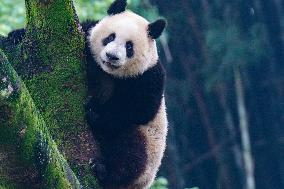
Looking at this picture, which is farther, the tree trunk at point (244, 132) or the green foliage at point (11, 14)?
the tree trunk at point (244, 132)

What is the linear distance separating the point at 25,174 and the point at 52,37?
1098mm

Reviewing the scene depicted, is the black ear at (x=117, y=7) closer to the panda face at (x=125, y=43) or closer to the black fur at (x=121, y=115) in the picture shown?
the panda face at (x=125, y=43)

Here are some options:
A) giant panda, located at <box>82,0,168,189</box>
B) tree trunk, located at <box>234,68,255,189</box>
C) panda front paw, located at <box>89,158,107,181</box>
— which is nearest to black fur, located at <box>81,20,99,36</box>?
giant panda, located at <box>82,0,168,189</box>

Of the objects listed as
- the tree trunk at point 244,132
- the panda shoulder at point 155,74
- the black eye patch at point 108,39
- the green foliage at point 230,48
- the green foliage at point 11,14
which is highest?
the black eye patch at point 108,39

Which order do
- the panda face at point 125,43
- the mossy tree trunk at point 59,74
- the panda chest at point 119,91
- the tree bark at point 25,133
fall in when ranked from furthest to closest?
the panda face at point 125,43
the panda chest at point 119,91
the mossy tree trunk at point 59,74
the tree bark at point 25,133

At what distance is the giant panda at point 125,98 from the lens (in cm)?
405

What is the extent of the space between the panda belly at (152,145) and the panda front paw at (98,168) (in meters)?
0.54

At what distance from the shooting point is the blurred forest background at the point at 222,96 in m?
12.9

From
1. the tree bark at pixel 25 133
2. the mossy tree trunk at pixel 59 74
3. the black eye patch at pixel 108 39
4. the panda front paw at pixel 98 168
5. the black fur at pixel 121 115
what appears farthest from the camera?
the black eye patch at pixel 108 39

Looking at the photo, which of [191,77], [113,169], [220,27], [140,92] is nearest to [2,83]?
[113,169]

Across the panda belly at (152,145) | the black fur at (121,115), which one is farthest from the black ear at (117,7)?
the panda belly at (152,145)

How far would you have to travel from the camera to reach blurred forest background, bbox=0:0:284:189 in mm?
12867

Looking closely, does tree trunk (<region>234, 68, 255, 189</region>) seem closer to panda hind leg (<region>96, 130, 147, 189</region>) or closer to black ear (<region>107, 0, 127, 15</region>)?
black ear (<region>107, 0, 127, 15</region>)

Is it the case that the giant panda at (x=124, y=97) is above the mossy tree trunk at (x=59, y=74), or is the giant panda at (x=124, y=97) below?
below
